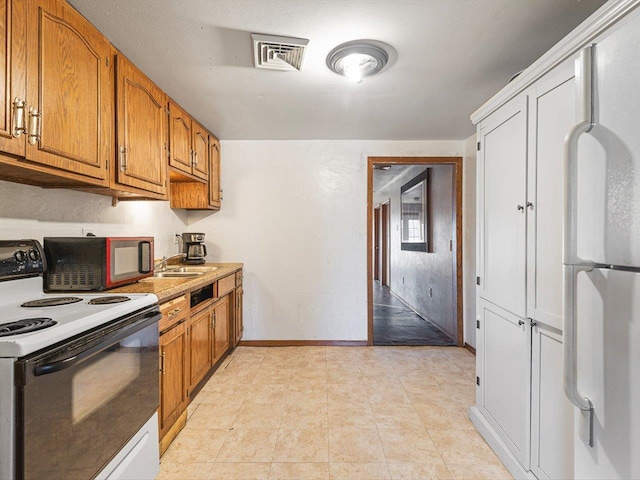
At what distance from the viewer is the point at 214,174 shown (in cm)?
323

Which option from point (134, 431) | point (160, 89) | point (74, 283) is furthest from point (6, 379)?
point (160, 89)

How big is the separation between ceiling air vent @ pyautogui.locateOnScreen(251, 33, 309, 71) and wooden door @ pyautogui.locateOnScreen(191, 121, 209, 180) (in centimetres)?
120

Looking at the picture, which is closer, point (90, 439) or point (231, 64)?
point (90, 439)

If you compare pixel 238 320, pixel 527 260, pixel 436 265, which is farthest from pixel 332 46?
pixel 436 265

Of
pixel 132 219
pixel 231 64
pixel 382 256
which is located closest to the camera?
pixel 231 64

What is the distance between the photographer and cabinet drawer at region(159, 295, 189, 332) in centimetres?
170

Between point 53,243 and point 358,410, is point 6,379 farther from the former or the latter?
point 358,410

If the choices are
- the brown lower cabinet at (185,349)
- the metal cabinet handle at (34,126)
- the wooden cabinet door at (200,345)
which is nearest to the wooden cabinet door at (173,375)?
the brown lower cabinet at (185,349)

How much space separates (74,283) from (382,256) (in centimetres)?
680

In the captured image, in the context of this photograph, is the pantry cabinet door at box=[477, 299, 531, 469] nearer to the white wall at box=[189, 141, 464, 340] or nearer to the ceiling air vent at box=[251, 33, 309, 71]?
the white wall at box=[189, 141, 464, 340]

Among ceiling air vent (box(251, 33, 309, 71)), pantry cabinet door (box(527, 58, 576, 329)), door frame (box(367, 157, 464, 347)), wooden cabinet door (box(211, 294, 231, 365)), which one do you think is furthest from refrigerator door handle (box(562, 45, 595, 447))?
door frame (box(367, 157, 464, 347))

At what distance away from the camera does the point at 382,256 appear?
773 centimetres

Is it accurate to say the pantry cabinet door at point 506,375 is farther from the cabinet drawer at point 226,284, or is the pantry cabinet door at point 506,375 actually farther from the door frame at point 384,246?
the door frame at point 384,246

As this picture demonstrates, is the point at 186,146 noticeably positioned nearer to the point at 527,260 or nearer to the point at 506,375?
the point at 527,260
